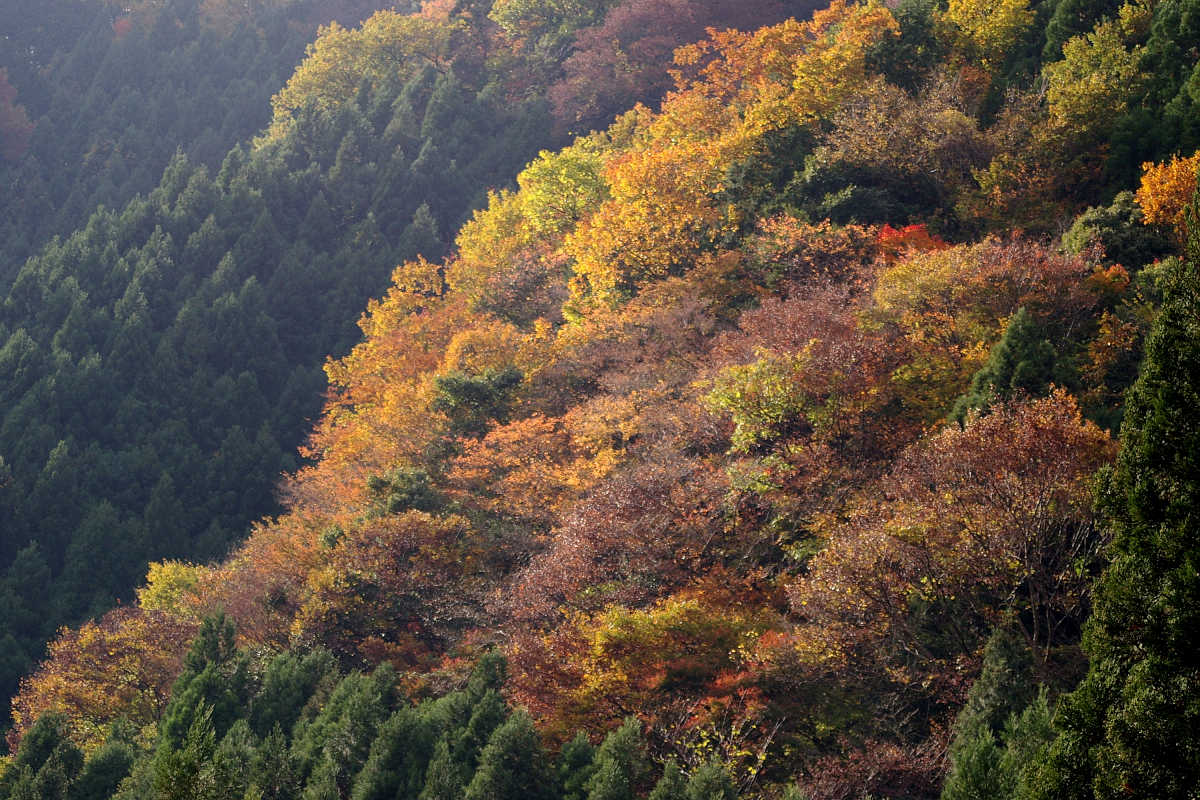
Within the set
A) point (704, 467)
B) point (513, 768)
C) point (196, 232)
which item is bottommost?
point (513, 768)

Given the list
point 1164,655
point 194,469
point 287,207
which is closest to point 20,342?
point 194,469

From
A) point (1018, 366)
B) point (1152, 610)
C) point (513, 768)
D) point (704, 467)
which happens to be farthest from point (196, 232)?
point (1152, 610)

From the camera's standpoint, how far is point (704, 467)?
1264 inches

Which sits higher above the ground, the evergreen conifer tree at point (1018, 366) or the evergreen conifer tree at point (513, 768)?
the evergreen conifer tree at point (1018, 366)

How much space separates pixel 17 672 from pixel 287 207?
39.8 m

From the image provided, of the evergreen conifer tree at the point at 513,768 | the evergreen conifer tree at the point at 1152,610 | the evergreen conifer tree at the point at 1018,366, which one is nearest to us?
the evergreen conifer tree at the point at 1152,610

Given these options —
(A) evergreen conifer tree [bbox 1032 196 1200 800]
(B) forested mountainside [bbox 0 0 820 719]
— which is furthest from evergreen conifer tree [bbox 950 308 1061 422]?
(B) forested mountainside [bbox 0 0 820 719]

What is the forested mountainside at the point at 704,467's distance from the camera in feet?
71.9

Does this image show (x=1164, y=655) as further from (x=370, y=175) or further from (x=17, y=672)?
(x=370, y=175)

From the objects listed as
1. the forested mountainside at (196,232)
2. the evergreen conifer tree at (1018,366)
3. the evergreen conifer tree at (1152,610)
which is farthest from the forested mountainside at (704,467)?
the forested mountainside at (196,232)

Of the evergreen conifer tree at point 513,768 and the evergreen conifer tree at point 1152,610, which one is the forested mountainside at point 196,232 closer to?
the evergreen conifer tree at point 513,768

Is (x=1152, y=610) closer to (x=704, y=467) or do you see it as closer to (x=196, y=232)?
(x=704, y=467)

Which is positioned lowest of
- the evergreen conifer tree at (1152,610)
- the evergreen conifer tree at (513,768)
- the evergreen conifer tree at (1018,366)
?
the evergreen conifer tree at (513,768)

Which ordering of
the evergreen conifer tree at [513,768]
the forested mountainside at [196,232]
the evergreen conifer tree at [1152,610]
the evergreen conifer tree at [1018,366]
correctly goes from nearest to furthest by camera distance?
the evergreen conifer tree at [1152,610] → the evergreen conifer tree at [513,768] → the evergreen conifer tree at [1018,366] → the forested mountainside at [196,232]
